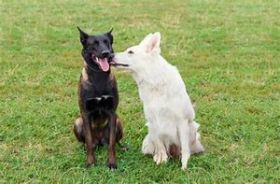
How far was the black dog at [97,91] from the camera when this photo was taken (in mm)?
5281

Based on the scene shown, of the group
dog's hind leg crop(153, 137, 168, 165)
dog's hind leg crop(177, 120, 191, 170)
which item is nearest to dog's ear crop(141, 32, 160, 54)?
dog's hind leg crop(177, 120, 191, 170)

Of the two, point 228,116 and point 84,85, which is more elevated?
point 84,85

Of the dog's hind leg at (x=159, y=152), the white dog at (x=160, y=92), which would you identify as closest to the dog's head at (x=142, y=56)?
the white dog at (x=160, y=92)

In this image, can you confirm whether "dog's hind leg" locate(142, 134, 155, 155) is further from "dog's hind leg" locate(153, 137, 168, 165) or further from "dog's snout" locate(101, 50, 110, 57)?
"dog's snout" locate(101, 50, 110, 57)

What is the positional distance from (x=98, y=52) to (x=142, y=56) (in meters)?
0.40

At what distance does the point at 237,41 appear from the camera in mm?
10734

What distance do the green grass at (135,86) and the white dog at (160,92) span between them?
0.31m

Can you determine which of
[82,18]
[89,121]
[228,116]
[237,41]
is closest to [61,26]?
[82,18]

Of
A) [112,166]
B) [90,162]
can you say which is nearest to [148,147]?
[112,166]

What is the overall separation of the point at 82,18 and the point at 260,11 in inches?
160

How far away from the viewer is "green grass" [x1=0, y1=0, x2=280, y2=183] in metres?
5.41

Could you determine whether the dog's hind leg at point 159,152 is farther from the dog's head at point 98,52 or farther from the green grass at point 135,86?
the dog's head at point 98,52

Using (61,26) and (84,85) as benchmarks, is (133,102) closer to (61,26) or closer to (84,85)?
(84,85)

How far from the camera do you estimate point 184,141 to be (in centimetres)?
533
